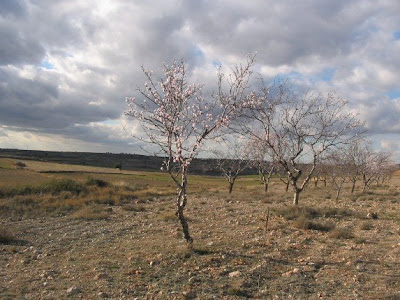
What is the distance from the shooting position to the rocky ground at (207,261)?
761cm

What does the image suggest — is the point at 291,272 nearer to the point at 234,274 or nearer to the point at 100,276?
the point at 234,274

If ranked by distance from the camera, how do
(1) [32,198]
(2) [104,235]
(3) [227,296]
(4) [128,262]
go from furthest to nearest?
(1) [32,198]
(2) [104,235]
(4) [128,262]
(3) [227,296]

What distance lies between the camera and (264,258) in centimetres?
982

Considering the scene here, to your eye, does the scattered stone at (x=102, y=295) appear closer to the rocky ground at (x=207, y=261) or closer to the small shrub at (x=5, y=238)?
the rocky ground at (x=207, y=261)

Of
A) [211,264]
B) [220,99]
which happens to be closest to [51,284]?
[211,264]

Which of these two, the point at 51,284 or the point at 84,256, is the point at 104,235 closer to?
the point at 84,256

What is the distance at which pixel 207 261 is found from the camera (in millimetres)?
9523

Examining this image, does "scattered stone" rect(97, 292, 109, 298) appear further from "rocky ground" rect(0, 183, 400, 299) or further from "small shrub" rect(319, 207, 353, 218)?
"small shrub" rect(319, 207, 353, 218)

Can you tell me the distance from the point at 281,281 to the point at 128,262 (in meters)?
3.97

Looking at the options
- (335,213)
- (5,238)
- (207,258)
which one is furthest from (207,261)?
(335,213)

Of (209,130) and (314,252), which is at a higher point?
(209,130)

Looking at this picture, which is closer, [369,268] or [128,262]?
[369,268]

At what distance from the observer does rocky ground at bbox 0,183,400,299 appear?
7.61 meters

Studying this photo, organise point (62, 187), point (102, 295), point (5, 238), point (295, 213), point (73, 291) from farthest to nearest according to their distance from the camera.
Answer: point (62, 187), point (295, 213), point (5, 238), point (73, 291), point (102, 295)
